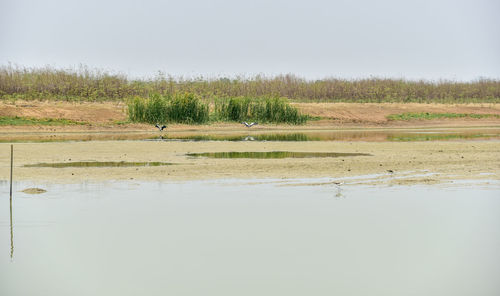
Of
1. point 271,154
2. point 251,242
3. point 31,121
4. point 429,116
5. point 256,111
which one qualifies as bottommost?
point 429,116

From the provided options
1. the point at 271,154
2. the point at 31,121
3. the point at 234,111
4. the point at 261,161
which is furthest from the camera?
the point at 234,111

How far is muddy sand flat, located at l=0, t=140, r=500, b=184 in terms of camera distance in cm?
1655

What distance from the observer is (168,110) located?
3931 cm

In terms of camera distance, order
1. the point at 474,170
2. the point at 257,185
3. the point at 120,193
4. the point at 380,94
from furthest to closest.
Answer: the point at 380,94
the point at 474,170
the point at 257,185
the point at 120,193

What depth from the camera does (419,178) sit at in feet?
52.8

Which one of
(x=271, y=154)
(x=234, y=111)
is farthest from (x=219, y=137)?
(x=234, y=111)

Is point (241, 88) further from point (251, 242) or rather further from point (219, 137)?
point (251, 242)

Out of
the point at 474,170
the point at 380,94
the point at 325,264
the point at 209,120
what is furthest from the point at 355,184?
the point at 380,94

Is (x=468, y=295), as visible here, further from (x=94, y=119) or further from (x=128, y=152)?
(x=94, y=119)

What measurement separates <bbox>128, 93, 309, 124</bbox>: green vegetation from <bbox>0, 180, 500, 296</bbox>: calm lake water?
25.1 metres

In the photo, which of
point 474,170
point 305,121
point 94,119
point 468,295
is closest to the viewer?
point 468,295

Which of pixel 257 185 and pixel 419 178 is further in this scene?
pixel 419 178

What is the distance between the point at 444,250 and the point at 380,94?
51.9 m

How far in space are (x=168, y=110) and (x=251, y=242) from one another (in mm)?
30417
